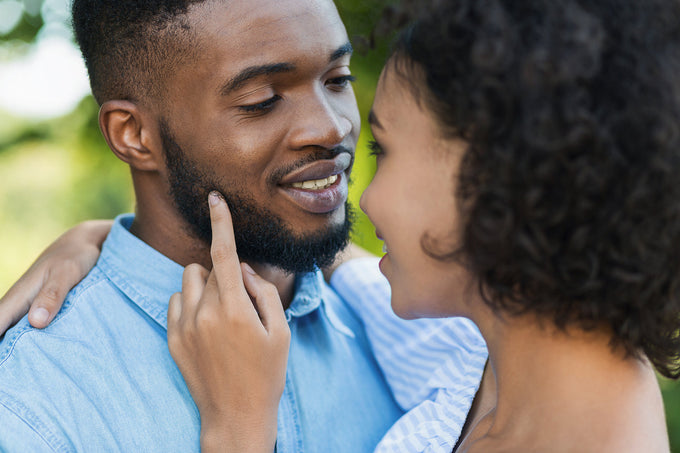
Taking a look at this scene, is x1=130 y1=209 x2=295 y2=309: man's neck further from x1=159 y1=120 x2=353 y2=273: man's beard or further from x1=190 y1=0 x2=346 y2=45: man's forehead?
x1=190 y1=0 x2=346 y2=45: man's forehead

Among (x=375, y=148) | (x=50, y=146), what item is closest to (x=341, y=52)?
(x=375, y=148)

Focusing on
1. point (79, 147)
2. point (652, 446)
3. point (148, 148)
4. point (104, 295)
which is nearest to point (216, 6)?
point (148, 148)

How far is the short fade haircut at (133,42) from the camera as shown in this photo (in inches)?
81.6

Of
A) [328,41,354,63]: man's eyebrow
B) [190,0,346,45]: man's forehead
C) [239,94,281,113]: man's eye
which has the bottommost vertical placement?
[239,94,281,113]: man's eye

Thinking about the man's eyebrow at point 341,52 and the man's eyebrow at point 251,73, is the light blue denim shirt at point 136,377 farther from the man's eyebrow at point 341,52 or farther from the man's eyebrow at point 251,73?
the man's eyebrow at point 341,52

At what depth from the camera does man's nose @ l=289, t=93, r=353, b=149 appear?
2.08 meters

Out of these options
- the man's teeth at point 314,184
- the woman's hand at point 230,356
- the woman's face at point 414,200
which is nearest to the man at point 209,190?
the man's teeth at point 314,184

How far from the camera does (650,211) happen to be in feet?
4.18

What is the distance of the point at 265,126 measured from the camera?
2094mm

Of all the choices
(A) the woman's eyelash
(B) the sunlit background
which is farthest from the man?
(B) the sunlit background

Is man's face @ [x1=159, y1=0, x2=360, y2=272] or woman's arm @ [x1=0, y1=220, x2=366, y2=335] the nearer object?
woman's arm @ [x1=0, y1=220, x2=366, y2=335]

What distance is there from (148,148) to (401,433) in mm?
1304

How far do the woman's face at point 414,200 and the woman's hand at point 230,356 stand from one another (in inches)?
16.0

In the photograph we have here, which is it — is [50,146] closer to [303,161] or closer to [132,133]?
[132,133]
